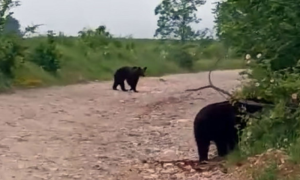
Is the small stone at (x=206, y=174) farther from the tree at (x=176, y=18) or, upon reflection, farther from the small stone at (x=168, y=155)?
the tree at (x=176, y=18)

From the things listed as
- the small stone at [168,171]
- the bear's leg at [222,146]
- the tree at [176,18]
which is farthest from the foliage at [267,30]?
the tree at [176,18]

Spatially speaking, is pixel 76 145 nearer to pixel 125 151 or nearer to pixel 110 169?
pixel 125 151

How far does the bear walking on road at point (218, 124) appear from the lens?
31.6 ft

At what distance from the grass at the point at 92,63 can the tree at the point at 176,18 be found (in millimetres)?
12821

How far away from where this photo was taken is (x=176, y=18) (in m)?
58.7

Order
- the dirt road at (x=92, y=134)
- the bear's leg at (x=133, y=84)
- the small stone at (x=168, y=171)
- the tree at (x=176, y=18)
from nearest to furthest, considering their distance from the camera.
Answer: the small stone at (x=168, y=171) → the dirt road at (x=92, y=134) → the bear's leg at (x=133, y=84) → the tree at (x=176, y=18)

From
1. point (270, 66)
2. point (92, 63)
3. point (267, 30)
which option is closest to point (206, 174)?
point (270, 66)

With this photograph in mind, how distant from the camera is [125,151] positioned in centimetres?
1098

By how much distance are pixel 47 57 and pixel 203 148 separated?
19.0m

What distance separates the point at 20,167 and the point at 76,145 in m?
2.09

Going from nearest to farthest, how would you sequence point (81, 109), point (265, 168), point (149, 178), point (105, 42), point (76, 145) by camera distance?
point (265, 168) < point (149, 178) < point (76, 145) < point (81, 109) < point (105, 42)

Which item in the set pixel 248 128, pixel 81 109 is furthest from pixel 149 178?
pixel 81 109

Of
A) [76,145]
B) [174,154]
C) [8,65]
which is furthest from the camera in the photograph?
[8,65]

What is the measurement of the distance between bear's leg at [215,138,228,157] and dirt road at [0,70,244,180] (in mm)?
526
